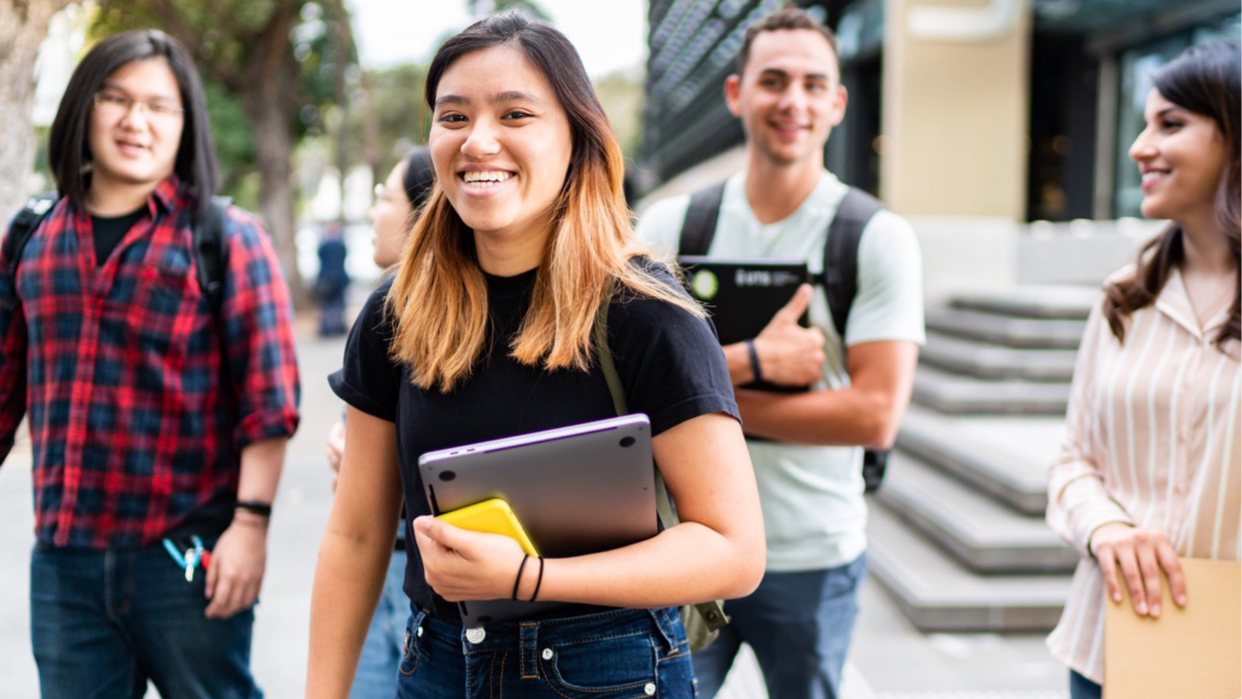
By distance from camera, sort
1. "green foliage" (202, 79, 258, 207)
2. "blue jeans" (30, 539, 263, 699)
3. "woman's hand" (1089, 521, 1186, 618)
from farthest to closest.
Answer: "green foliage" (202, 79, 258, 207), "blue jeans" (30, 539, 263, 699), "woman's hand" (1089, 521, 1186, 618)

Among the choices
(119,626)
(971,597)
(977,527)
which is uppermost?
(119,626)

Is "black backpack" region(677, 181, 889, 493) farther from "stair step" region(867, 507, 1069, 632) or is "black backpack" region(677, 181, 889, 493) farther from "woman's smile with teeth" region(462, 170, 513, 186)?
"stair step" region(867, 507, 1069, 632)

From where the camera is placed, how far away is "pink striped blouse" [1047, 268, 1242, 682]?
2.11m

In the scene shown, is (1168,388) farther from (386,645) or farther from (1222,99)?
(386,645)

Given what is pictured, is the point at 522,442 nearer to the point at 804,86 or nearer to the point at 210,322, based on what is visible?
the point at 210,322

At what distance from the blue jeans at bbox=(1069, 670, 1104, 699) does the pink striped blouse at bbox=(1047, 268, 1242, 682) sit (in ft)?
0.13

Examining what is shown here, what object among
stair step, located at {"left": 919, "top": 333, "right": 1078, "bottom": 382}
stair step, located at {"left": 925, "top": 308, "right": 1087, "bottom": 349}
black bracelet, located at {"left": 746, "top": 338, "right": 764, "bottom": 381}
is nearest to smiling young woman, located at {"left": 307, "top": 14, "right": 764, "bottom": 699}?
black bracelet, located at {"left": 746, "top": 338, "right": 764, "bottom": 381}

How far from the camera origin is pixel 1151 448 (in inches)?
86.7

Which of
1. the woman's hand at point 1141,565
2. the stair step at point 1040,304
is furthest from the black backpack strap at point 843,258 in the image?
the stair step at point 1040,304

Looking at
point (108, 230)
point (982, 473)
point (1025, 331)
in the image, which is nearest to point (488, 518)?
point (108, 230)

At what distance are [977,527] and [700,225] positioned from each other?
3.43 metres

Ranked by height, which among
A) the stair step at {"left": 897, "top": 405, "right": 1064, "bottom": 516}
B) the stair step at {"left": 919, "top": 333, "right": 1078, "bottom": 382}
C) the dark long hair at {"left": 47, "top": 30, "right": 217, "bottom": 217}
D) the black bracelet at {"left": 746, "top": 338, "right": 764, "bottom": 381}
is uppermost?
the dark long hair at {"left": 47, "top": 30, "right": 217, "bottom": 217}

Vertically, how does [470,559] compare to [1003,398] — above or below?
above

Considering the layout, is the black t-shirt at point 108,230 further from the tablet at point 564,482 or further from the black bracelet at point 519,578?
the black bracelet at point 519,578
